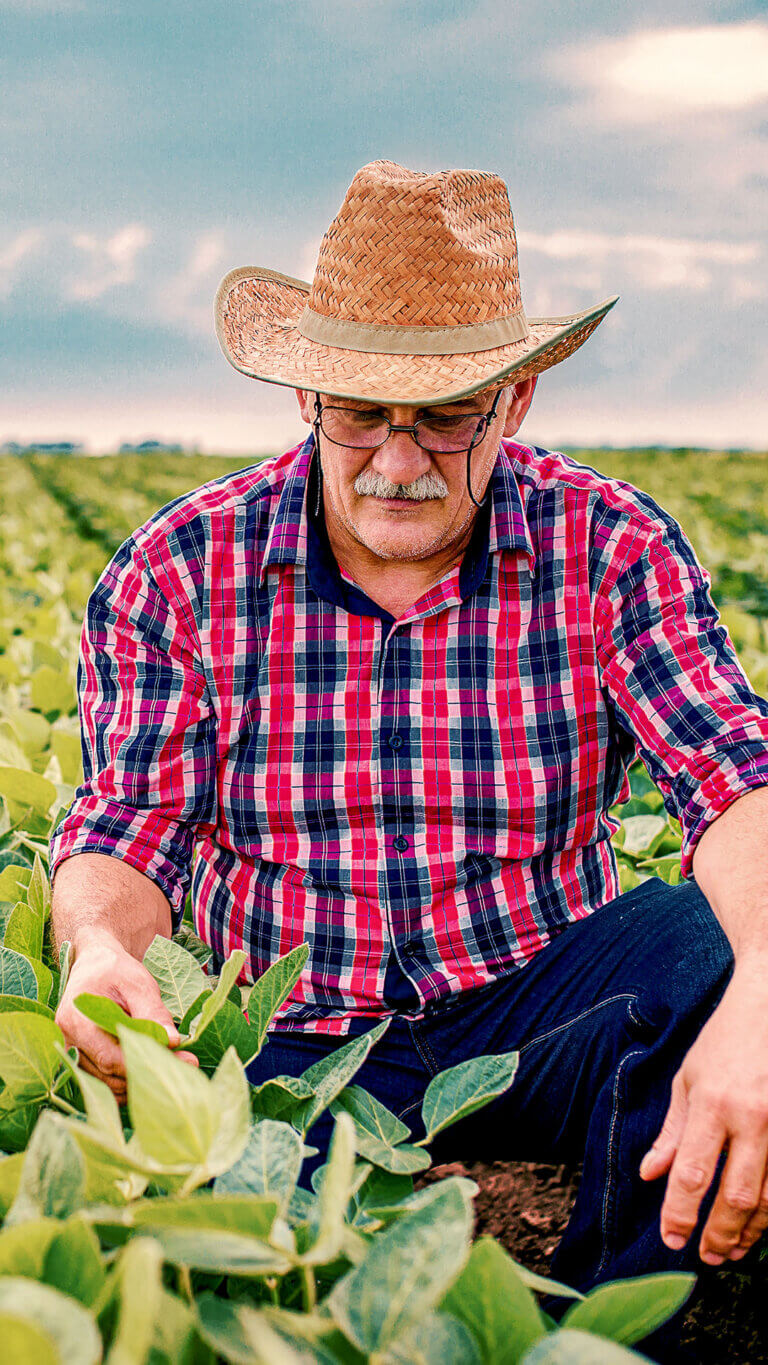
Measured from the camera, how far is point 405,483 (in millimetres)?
1924

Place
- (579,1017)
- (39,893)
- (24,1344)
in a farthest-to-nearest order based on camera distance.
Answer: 1. (579,1017)
2. (39,893)
3. (24,1344)

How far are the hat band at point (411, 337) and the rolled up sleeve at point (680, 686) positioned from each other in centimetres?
44

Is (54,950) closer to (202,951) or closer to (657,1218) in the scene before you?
(202,951)

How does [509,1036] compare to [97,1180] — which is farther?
[509,1036]

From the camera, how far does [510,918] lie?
214 centimetres

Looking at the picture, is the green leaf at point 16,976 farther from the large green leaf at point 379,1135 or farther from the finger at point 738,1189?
the finger at point 738,1189

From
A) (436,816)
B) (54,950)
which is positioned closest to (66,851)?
(54,950)

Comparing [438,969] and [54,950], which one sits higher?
[54,950]

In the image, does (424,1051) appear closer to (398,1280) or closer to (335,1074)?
(335,1074)

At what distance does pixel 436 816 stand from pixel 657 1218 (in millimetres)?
738

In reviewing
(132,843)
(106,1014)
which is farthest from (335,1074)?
(132,843)

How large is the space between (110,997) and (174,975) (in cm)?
10

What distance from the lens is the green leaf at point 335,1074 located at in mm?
Result: 1112

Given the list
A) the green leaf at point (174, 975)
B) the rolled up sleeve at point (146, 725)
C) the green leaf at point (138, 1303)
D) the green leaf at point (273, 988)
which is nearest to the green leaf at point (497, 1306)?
the green leaf at point (138, 1303)
